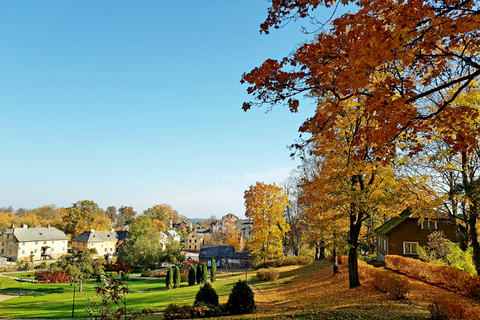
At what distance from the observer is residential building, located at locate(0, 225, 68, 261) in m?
65.8

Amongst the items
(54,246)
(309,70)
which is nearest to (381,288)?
(309,70)

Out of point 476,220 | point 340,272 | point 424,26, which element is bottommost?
point 340,272

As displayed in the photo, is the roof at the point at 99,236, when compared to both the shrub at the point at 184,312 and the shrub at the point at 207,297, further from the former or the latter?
the shrub at the point at 184,312

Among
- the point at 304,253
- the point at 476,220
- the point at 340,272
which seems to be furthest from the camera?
the point at 304,253

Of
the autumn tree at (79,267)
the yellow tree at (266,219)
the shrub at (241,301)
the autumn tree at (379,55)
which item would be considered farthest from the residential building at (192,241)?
the autumn tree at (379,55)

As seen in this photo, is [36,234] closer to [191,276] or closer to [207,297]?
[191,276]

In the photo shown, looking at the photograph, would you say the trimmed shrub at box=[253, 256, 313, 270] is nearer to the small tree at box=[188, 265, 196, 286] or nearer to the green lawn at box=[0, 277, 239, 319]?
the green lawn at box=[0, 277, 239, 319]

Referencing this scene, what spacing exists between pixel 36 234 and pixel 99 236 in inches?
540

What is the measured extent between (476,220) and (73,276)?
37794 mm

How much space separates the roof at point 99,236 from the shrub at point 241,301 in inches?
2801

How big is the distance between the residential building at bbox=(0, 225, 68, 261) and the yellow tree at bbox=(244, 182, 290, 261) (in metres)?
59.3

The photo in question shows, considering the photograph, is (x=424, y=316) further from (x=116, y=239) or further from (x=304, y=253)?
(x=116, y=239)

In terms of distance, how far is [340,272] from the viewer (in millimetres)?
21328

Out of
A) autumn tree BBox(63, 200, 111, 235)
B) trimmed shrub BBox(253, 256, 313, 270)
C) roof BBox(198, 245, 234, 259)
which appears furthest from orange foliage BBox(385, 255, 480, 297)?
autumn tree BBox(63, 200, 111, 235)
